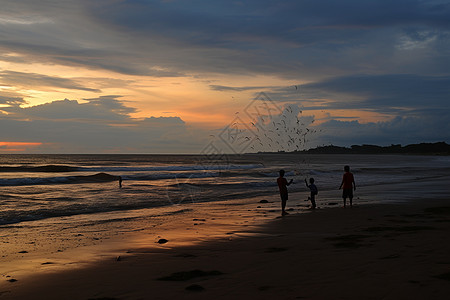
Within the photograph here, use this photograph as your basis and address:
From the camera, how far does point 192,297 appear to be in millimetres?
5785

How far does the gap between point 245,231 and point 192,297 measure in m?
6.08

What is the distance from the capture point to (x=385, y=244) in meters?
8.80

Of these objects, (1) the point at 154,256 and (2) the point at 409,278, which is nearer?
(2) the point at 409,278

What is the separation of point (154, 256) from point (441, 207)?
1195cm

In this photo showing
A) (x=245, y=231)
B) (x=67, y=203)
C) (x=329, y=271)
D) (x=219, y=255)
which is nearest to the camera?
(x=329, y=271)

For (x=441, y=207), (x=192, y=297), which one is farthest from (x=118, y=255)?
(x=441, y=207)

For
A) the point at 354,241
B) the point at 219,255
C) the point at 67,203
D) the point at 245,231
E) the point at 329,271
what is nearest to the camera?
the point at 329,271

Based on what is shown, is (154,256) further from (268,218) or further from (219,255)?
(268,218)

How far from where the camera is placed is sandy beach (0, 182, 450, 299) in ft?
19.6

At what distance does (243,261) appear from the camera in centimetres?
788

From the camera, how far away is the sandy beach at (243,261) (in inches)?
235

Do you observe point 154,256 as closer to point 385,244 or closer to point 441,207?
point 385,244

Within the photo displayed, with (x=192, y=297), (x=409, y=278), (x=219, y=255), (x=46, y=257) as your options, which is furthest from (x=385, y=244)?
(x=46, y=257)

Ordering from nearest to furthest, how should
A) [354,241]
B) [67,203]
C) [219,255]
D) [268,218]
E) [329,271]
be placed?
[329,271] < [219,255] < [354,241] < [268,218] < [67,203]
